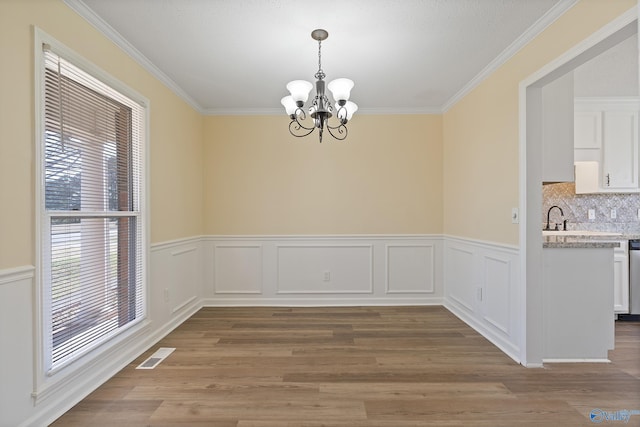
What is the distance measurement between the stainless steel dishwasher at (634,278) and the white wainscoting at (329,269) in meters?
1.98

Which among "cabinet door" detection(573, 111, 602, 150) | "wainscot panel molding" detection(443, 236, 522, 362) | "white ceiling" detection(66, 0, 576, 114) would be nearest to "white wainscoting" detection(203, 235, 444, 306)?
"wainscot panel molding" detection(443, 236, 522, 362)

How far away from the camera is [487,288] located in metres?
3.08

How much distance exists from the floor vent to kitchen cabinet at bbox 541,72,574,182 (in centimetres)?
351

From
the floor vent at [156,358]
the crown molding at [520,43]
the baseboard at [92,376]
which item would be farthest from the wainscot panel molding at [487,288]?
the baseboard at [92,376]

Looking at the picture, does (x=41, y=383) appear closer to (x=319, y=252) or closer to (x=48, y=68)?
(x=48, y=68)

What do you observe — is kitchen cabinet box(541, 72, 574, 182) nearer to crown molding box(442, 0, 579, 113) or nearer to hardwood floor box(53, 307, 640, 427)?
crown molding box(442, 0, 579, 113)

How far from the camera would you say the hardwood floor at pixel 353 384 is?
74.0 inches

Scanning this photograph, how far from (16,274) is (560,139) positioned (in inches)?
150

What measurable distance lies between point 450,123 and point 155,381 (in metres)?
4.01

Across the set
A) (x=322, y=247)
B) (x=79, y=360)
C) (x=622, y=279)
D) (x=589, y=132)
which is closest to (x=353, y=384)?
(x=79, y=360)

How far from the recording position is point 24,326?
1.68 meters

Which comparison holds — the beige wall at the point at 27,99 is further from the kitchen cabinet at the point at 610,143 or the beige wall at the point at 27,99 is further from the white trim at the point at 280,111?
the kitchen cabinet at the point at 610,143

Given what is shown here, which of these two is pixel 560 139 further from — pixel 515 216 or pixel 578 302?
pixel 578 302

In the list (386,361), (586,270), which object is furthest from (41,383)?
(586,270)
